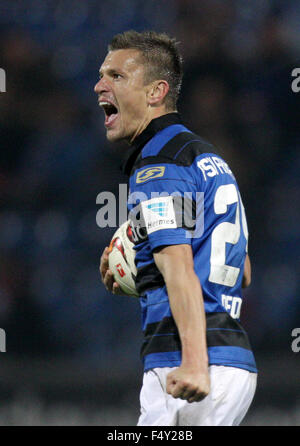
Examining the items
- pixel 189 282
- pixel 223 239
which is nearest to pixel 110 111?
pixel 223 239

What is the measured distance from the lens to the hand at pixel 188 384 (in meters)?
1.88

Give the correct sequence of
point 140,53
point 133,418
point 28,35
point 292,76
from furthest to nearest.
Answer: point 28,35 < point 292,76 < point 133,418 < point 140,53

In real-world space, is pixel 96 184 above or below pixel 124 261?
above

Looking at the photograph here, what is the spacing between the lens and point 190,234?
209cm

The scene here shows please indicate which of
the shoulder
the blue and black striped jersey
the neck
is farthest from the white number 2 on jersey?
the neck

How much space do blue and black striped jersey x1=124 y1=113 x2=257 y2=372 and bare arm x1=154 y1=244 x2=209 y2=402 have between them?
98 millimetres

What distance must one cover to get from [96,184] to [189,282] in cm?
391

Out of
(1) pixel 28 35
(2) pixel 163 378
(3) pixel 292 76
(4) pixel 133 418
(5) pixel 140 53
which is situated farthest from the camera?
(1) pixel 28 35

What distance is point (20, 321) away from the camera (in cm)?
546

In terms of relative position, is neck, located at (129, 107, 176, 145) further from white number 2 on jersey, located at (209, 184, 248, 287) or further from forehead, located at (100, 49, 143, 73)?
white number 2 on jersey, located at (209, 184, 248, 287)

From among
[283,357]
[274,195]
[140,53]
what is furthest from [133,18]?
[140,53]

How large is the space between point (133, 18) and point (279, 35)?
1.40 metres

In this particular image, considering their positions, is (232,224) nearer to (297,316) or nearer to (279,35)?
(297,316)

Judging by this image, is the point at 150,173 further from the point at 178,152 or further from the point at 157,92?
the point at 157,92
